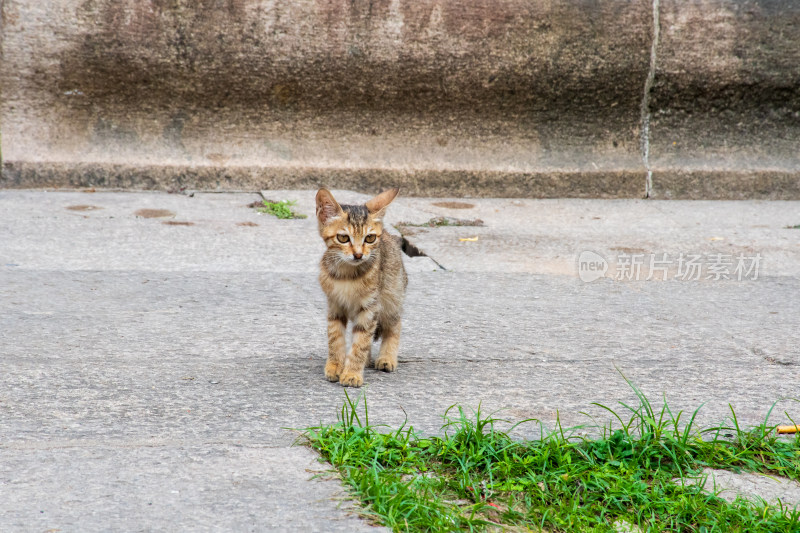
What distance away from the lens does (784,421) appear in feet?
9.09

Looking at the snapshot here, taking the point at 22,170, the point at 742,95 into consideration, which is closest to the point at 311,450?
the point at 22,170

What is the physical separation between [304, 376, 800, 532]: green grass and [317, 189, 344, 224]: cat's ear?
2.98 ft

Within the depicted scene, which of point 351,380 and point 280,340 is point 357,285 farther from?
point 280,340

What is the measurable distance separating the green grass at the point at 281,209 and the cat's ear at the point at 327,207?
277cm

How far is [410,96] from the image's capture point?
23.2 ft

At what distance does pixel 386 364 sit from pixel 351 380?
27 centimetres

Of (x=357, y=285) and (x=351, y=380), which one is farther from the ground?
(x=357, y=285)

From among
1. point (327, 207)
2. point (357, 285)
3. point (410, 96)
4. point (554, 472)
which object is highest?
point (410, 96)

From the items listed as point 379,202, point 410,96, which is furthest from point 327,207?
point 410,96

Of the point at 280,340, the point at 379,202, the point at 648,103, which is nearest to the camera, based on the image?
the point at 379,202

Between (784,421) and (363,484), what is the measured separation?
4.87 ft

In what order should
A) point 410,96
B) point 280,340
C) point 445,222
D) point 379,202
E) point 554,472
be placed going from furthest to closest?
point 410,96, point 445,222, point 280,340, point 379,202, point 554,472

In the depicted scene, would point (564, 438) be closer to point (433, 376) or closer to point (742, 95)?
point (433, 376)

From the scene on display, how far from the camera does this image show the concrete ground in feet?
7.38
